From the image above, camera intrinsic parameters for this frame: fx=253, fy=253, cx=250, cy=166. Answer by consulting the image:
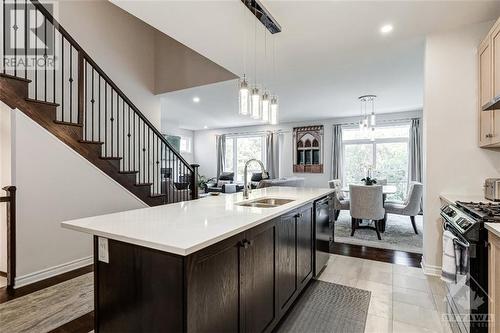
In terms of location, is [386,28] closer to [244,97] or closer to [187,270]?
[244,97]

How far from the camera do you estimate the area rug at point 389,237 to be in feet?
12.7

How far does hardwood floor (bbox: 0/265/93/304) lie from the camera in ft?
7.47

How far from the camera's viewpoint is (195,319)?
3.77 feet

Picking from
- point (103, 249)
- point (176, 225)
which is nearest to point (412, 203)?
point (176, 225)

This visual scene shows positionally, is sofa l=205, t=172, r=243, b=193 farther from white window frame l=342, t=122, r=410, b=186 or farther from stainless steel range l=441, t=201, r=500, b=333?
stainless steel range l=441, t=201, r=500, b=333

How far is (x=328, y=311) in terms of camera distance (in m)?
2.16

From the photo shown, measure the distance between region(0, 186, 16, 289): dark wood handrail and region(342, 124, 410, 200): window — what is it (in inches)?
263

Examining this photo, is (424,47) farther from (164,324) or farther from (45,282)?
(45,282)

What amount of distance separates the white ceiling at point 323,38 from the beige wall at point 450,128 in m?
0.25

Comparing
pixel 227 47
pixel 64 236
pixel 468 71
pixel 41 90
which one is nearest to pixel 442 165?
pixel 468 71

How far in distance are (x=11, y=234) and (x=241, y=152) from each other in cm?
755

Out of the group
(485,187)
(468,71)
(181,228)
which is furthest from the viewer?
(468,71)

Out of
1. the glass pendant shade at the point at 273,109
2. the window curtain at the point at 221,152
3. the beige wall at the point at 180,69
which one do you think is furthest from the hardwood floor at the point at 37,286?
the window curtain at the point at 221,152

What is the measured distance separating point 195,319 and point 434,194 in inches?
115
